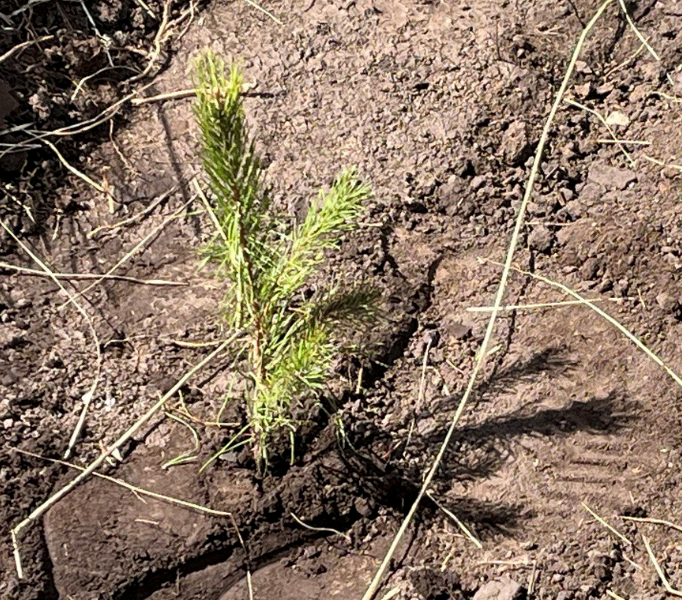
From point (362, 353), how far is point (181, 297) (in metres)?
0.55

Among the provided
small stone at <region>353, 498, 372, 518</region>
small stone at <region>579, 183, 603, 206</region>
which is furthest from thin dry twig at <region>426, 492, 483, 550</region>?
small stone at <region>579, 183, 603, 206</region>

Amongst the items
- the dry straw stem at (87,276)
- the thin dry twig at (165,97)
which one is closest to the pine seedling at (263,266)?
the dry straw stem at (87,276)

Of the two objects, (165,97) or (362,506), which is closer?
(362,506)

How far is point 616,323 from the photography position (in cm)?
220

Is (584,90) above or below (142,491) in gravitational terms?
above

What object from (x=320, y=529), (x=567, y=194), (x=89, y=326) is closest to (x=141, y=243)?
(x=89, y=326)


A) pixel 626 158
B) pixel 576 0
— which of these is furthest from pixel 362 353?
pixel 576 0

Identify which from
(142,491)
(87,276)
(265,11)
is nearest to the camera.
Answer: (142,491)

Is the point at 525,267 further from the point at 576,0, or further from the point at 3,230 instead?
the point at 3,230

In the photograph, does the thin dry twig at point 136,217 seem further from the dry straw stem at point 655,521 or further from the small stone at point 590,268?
the dry straw stem at point 655,521

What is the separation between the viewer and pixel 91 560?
6.84 ft

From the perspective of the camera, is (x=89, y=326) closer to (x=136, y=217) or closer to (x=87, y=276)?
(x=87, y=276)

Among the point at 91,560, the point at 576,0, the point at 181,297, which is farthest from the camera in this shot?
the point at 576,0

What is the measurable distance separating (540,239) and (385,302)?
483 millimetres
